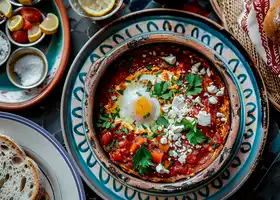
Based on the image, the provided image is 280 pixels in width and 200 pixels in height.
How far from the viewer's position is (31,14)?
342 centimetres

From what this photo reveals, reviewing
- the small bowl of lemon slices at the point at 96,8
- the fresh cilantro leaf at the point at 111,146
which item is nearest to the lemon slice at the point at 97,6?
the small bowl of lemon slices at the point at 96,8

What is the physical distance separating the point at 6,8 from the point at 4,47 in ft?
0.78

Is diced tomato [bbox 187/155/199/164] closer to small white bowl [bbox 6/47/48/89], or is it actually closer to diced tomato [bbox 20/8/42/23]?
small white bowl [bbox 6/47/48/89]

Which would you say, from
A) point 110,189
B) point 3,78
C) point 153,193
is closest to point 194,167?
point 153,193

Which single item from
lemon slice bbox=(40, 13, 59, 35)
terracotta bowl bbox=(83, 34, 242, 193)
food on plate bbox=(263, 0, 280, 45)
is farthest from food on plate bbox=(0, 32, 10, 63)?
food on plate bbox=(263, 0, 280, 45)

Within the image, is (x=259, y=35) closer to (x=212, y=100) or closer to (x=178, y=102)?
(x=212, y=100)

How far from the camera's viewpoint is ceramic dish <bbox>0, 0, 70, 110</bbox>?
329 centimetres

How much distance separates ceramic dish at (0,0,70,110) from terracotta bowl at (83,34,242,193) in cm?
33

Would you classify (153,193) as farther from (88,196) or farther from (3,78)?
(3,78)

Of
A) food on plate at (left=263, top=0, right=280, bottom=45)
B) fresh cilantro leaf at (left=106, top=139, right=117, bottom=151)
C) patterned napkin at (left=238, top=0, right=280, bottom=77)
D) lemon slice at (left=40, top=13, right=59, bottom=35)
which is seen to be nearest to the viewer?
food on plate at (left=263, top=0, right=280, bottom=45)

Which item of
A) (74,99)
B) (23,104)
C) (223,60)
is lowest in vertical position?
(23,104)

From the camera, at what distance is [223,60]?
3.04m

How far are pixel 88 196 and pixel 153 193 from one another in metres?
0.42

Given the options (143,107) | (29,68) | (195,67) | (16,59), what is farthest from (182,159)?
(16,59)
